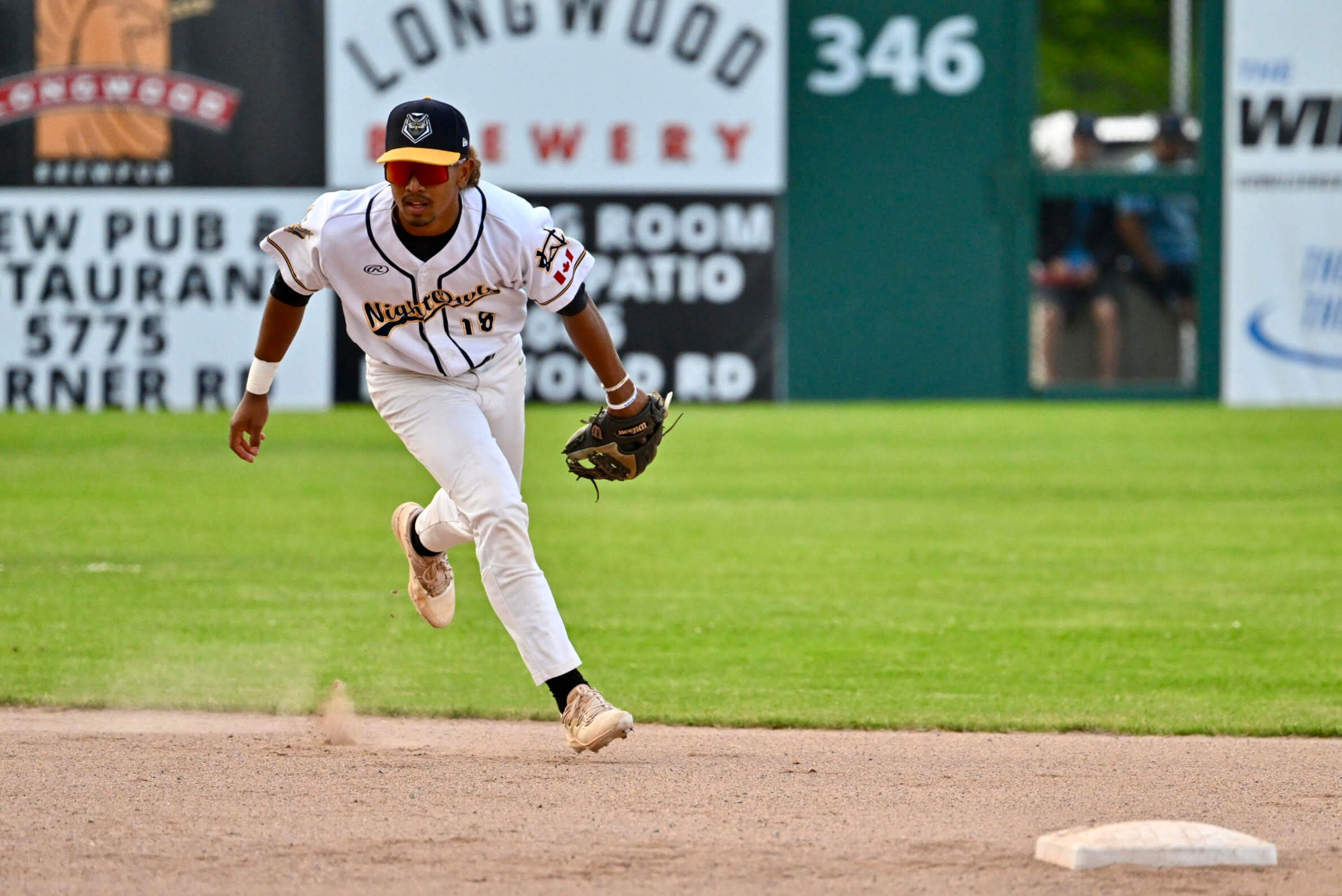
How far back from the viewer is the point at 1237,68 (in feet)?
66.4

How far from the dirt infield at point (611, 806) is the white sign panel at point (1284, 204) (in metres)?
14.8

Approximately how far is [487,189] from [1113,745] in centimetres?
242

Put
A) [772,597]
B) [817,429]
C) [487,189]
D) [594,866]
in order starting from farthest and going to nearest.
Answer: [817,429] → [772,597] → [487,189] → [594,866]

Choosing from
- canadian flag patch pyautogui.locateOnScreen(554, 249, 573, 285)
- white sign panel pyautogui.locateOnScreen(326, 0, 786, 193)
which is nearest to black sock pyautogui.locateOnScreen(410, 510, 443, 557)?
canadian flag patch pyautogui.locateOnScreen(554, 249, 573, 285)

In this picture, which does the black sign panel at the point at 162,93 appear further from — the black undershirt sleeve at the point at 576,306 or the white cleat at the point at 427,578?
the black undershirt sleeve at the point at 576,306

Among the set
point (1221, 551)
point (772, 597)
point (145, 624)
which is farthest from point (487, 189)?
point (1221, 551)

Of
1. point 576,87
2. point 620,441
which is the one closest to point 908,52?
point 576,87

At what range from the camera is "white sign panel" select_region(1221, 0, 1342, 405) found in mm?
19922

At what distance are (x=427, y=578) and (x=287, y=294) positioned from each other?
117 cm

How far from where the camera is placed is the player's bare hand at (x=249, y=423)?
5781 mm

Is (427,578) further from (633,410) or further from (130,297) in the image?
(130,297)

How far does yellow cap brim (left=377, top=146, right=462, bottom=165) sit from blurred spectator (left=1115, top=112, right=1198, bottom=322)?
16.6 meters

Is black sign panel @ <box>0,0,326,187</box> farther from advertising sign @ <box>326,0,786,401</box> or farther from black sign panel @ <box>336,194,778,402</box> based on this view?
black sign panel @ <box>336,194,778,402</box>

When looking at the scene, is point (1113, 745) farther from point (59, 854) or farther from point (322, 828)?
point (59, 854)
